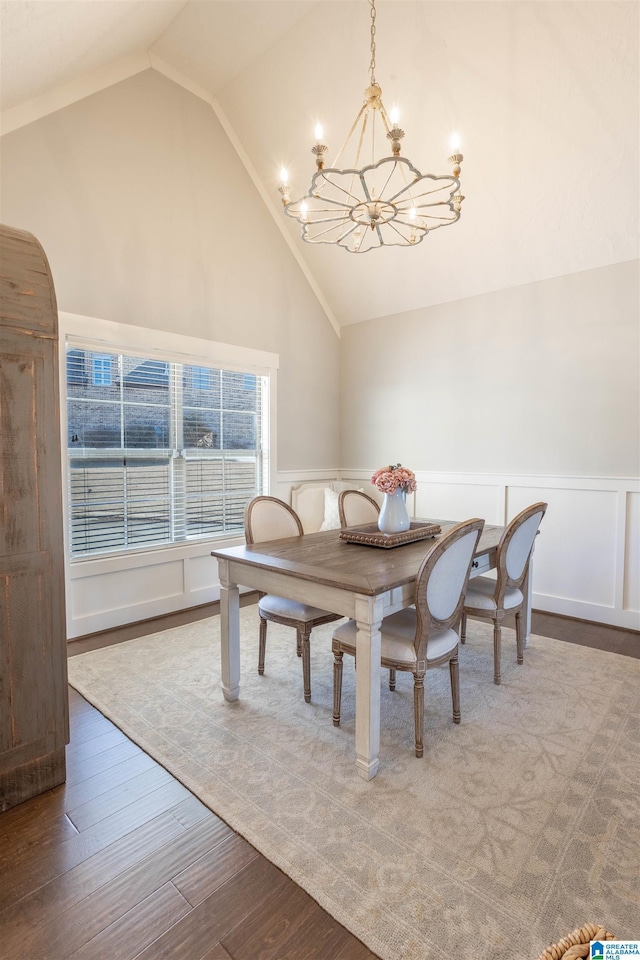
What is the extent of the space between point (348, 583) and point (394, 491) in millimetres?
854

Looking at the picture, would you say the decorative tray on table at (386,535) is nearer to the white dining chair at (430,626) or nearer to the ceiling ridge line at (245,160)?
the white dining chair at (430,626)

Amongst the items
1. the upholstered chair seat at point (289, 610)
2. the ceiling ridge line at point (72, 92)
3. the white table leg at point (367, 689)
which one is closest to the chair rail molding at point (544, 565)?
the upholstered chair seat at point (289, 610)

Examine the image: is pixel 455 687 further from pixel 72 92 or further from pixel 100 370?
pixel 72 92

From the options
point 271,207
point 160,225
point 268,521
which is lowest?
point 268,521

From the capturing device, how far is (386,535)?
2668mm

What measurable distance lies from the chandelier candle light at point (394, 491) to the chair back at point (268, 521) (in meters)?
0.60

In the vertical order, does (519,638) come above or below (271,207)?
below

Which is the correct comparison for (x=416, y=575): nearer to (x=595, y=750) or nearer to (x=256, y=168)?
(x=595, y=750)

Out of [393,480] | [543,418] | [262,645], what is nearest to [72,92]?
[393,480]

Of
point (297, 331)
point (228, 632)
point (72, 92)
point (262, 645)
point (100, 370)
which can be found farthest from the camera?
point (297, 331)

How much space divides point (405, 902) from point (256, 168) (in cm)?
500

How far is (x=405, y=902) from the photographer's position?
1.42 metres

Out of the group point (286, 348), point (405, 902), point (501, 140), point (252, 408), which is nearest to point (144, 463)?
point (252, 408)

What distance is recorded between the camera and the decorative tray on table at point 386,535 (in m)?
2.60
